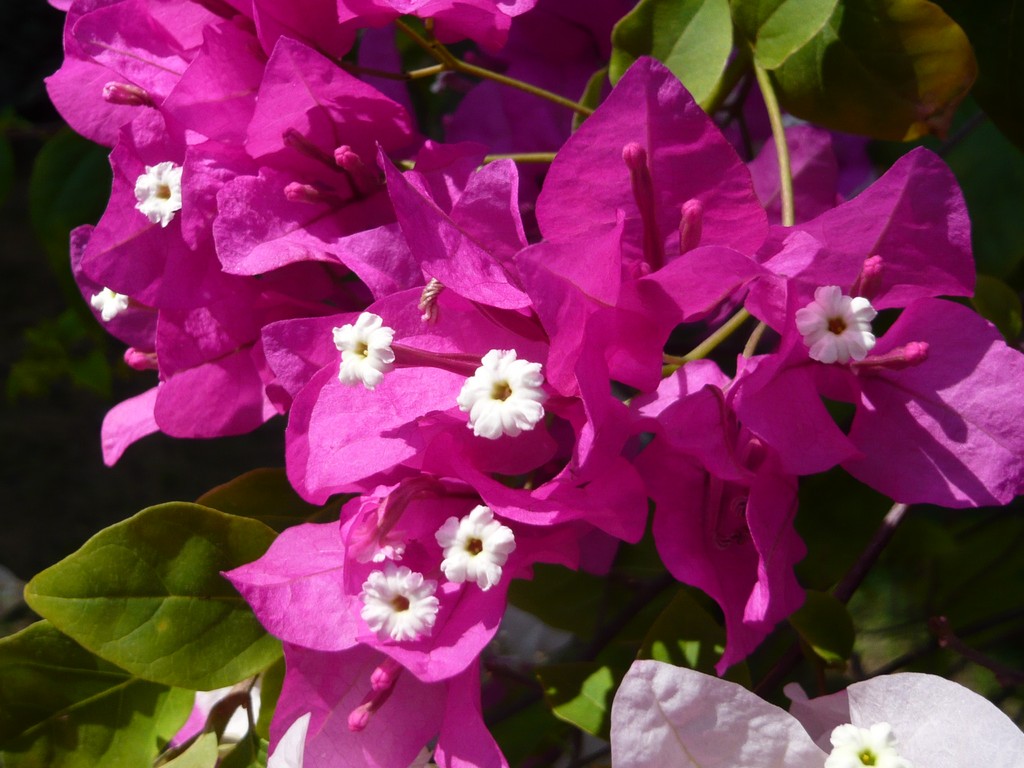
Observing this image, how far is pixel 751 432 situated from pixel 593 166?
0.44 feet

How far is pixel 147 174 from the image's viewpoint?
53 cm

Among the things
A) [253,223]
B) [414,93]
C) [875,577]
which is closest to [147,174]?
[253,223]

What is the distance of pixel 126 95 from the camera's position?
54 cm

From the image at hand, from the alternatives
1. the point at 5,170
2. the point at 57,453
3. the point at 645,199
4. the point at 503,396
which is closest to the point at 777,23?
the point at 645,199

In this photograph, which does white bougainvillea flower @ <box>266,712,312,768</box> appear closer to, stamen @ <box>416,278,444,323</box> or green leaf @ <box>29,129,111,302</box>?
stamen @ <box>416,278,444,323</box>

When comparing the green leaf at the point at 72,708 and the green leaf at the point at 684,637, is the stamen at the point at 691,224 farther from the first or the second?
the green leaf at the point at 72,708

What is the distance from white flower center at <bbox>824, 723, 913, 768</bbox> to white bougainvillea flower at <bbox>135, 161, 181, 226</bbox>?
40 cm

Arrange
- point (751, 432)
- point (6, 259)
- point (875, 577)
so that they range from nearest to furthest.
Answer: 1. point (751, 432)
2. point (875, 577)
3. point (6, 259)

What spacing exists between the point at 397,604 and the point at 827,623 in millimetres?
214

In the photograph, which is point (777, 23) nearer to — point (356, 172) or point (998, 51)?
point (998, 51)

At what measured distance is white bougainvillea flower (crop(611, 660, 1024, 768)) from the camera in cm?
41

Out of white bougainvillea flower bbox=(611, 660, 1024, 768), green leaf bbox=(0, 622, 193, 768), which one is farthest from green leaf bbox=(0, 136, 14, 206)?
white bougainvillea flower bbox=(611, 660, 1024, 768)

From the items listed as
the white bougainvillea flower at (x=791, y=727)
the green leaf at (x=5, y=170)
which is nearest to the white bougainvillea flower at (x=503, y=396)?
the white bougainvillea flower at (x=791, y=727)

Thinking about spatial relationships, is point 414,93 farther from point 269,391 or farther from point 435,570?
point 435,570
